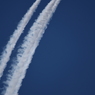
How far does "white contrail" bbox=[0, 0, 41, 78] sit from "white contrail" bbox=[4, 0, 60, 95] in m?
0.13

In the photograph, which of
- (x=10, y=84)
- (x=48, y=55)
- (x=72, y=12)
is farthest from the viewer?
(x=72, y=12)

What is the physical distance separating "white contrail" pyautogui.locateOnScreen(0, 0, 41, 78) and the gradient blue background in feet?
0.20

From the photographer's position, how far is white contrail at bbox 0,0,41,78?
2.51 m

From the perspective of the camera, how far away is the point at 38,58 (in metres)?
2.57

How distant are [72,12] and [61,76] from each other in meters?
1.07

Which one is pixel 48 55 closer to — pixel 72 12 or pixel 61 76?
pixel 61 76

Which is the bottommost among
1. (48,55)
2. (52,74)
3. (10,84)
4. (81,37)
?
(10,84)

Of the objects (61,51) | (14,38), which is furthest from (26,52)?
(61,51)

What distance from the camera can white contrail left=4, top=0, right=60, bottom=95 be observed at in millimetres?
2471

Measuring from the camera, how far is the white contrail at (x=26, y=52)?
8.11ft

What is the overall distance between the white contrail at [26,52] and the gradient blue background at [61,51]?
70mm

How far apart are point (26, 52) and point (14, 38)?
29 cm

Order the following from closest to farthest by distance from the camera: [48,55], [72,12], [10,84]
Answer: [10,84]
[48,55]
[72,12]

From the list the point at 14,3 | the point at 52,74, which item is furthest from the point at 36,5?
the point at 52,74
